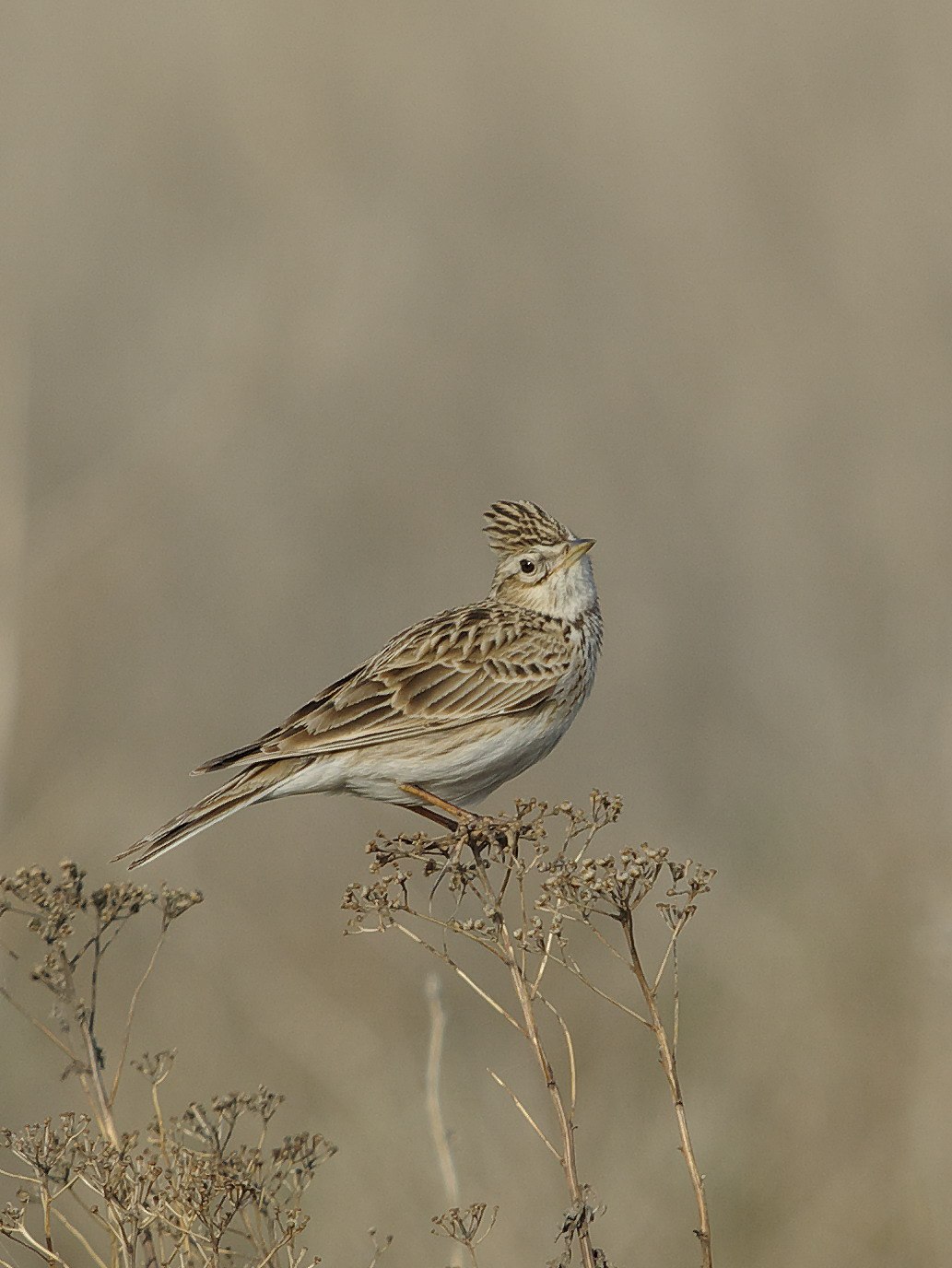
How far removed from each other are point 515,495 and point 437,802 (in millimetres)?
5736

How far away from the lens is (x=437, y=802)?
19.7 feet

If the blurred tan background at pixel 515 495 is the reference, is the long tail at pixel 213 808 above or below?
below

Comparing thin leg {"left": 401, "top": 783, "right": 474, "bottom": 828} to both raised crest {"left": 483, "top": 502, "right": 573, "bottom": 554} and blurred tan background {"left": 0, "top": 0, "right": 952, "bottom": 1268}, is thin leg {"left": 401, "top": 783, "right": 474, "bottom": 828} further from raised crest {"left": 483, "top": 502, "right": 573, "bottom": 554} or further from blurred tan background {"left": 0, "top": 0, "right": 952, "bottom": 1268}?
blurred tan background {"left": 0, "top": 0, "right": 952, "bottom": 1268}

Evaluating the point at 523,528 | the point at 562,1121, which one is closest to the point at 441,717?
the point at 523,528

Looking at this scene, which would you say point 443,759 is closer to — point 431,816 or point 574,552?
point 431,816

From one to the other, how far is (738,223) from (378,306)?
569 centimetres

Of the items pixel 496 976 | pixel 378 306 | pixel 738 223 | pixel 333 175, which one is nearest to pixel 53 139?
pixel 333 175

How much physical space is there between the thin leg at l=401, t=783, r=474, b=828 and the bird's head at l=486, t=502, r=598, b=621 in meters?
1.03

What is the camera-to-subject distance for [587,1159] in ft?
23.2

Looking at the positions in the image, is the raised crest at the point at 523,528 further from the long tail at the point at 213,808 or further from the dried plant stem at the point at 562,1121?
the dried plant stem at the point at 562,1121

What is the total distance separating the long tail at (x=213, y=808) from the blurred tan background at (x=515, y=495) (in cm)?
97

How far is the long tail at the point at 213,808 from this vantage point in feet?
17.3

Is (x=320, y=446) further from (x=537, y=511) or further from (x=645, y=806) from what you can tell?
(x=537, y=511)

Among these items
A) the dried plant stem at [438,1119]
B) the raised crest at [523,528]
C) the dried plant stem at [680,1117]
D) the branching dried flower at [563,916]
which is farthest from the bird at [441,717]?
the dried plant stem at [680,1117]
